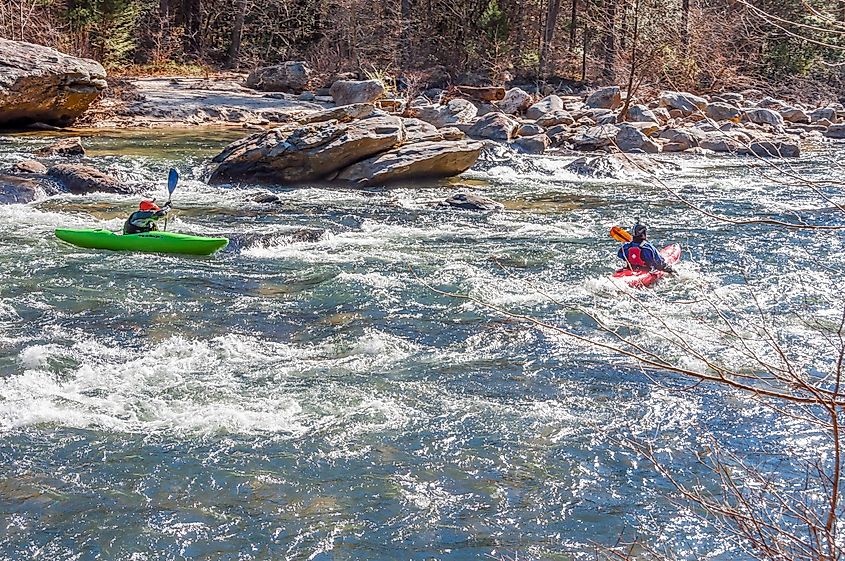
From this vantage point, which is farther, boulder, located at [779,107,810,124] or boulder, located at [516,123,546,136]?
boulder, located at [779,107,810,124]

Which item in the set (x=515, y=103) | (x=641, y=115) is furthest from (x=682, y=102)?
(x=515, y=103)

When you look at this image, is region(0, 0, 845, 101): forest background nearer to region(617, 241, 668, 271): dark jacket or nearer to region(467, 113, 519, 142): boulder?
region(467, 113, 519, 142): boulder

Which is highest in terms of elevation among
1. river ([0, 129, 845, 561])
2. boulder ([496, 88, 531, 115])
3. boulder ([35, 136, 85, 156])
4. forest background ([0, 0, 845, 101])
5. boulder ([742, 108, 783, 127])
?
forest background ([0, 0, 845, 101])

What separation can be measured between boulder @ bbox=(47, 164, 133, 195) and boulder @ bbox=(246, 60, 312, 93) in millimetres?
11613

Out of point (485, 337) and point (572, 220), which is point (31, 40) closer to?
point (572, 220)

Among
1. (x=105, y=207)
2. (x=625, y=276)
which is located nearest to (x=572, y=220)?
(x=625, y=276)

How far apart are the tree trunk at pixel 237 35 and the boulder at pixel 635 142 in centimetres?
1420

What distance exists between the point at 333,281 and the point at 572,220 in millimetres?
4072

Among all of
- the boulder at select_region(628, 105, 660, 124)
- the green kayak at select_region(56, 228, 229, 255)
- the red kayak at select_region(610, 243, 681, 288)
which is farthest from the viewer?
the boulder at select_region(628, 105, 660, 124)

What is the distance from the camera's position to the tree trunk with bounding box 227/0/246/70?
27.4 metres

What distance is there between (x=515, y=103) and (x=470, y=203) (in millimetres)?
9529

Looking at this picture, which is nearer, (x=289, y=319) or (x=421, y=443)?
(x=421, y=443)

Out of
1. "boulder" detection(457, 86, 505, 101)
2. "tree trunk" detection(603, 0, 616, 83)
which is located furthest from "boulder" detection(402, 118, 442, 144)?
"tree trunk" detection(603, 0, 616, 83)

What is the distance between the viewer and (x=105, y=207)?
11594 mm
